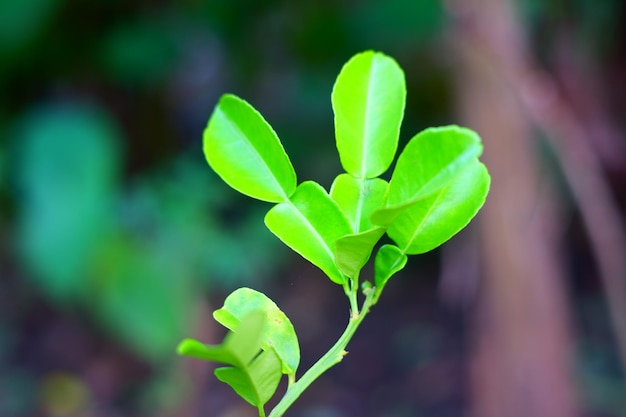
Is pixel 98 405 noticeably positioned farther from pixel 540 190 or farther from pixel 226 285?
pixel 540 190

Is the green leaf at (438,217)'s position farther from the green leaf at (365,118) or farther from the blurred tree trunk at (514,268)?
the blurred tree trunk at (514,268)

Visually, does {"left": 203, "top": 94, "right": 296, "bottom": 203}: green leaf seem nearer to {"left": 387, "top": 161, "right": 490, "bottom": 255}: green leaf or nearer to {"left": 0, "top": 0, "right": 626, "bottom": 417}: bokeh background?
{"left": 387, "top": 161, "right": 490, "bottom": 255}: green leaf

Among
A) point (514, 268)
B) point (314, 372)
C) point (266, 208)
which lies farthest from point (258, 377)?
point (266, 208)

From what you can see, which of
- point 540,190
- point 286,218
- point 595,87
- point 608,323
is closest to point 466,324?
point 608,323

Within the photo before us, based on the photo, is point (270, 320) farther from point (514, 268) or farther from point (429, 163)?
point (514, 268)

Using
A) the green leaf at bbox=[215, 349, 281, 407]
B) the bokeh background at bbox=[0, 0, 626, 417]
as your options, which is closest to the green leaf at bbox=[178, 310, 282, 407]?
the green leaf at bbox=[215, 349, 281, 407]
